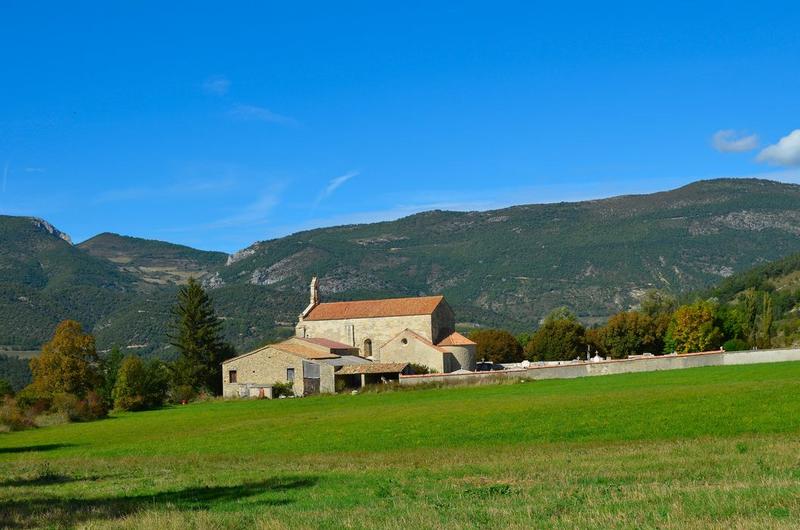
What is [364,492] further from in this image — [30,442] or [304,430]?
[30,442]

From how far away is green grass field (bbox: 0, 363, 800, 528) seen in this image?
1301 cm

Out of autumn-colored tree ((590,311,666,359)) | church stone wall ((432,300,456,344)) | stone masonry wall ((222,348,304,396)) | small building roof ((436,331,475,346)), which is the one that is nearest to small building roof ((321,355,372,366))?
stone masonry wall ((222,348,304,396))

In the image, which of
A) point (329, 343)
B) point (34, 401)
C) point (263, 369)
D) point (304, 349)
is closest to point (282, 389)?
point (263, 369)

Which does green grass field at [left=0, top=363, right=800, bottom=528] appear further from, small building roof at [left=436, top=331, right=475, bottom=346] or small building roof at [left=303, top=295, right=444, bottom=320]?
small building roof at [left=303, top=295, right=444, bottom=320]

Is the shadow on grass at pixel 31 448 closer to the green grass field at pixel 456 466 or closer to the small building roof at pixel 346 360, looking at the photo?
the green grass field at pixel 456 466

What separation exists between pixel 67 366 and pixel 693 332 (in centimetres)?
7082

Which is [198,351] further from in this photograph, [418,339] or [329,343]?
[418,339]

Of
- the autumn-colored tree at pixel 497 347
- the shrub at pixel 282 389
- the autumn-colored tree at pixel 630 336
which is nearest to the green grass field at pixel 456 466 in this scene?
the shrub at pixel 282 389

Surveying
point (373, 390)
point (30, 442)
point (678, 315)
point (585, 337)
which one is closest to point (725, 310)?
point (678, 315)

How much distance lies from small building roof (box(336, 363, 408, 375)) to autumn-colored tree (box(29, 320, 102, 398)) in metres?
21.6

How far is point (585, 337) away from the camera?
380ft

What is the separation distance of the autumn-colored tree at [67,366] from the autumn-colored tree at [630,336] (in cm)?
6458

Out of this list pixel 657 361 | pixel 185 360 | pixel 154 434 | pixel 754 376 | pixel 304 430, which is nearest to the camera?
pixel 304 430

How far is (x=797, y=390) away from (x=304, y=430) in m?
20.6
